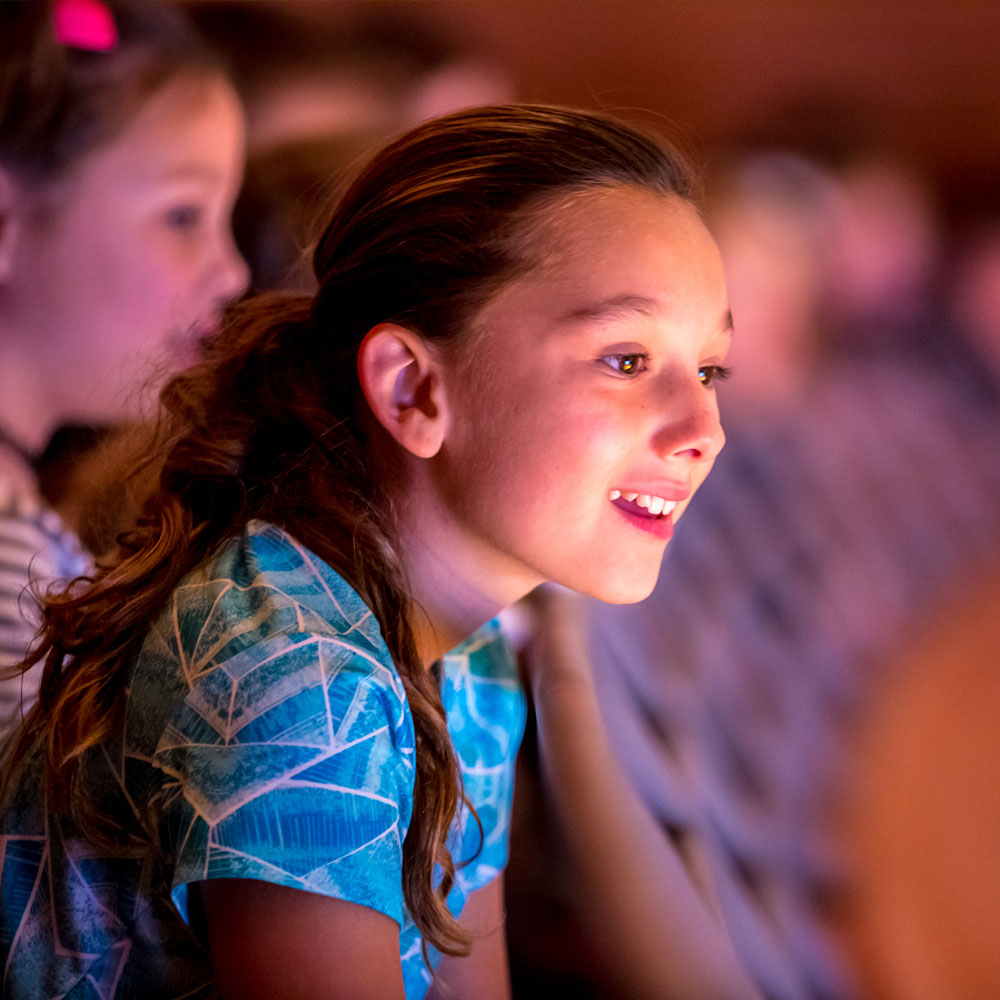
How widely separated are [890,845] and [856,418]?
28 cm

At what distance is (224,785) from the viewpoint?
1.32 feet

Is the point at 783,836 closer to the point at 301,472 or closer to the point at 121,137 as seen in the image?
the point at 301,472

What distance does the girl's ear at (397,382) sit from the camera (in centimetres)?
50

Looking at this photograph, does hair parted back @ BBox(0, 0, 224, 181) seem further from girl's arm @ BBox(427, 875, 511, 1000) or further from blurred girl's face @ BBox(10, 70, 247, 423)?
girl's arm @ BBox(427, 875, 511, 1000)

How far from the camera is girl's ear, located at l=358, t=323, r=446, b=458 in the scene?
0.50m

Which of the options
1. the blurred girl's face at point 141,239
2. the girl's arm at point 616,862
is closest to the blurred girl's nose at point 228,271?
the blurred girl's face at point 141,239

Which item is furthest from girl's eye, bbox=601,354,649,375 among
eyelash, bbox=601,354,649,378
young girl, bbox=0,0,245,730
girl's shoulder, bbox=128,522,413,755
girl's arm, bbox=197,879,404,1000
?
young girl, bbox=0,0,245,730

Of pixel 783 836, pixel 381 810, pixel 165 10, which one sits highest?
pixel 165 10

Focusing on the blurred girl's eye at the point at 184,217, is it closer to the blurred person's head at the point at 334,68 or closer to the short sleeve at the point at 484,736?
the blurred person's head at the point at 334,68

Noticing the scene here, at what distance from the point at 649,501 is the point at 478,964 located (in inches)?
12.7

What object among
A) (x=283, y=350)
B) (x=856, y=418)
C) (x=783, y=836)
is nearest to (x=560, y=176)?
(x=283, y=350)

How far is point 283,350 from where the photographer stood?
1.89ft

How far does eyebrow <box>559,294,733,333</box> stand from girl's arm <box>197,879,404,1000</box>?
285 millimetres

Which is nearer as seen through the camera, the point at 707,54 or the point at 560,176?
the point at 560,176
